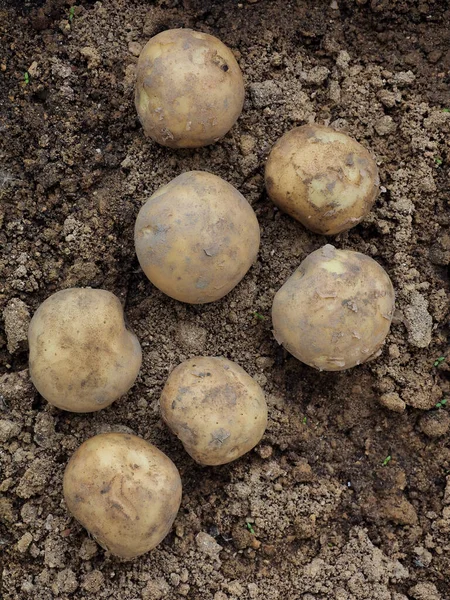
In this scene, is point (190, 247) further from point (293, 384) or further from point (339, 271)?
point (293, 384)

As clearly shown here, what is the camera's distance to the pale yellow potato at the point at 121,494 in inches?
80.5

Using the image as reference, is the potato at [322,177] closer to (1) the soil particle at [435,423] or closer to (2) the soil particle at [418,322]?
(2) the soil particle at [418,322]

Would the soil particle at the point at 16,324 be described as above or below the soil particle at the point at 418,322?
above

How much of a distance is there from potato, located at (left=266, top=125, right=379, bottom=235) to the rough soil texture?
0.47 ft

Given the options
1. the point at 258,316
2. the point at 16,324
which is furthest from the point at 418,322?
the point at 16,324

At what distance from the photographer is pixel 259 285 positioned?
2426 mm

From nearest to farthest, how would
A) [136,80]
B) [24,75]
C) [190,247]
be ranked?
[190,247] < [136,80] < [24,75]

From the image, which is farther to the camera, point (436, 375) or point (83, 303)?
point (436, 375)

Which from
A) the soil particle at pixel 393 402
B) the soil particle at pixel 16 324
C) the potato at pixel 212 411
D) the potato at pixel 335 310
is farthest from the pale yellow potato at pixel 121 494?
the soil particle at pixel 393 402

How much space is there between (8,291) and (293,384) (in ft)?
3.43

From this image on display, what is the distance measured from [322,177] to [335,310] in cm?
44

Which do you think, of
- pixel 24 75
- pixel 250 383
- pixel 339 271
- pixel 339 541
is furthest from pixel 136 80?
pixel 339 541

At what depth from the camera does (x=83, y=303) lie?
2.14 m

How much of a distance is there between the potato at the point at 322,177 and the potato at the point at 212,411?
602 mm
